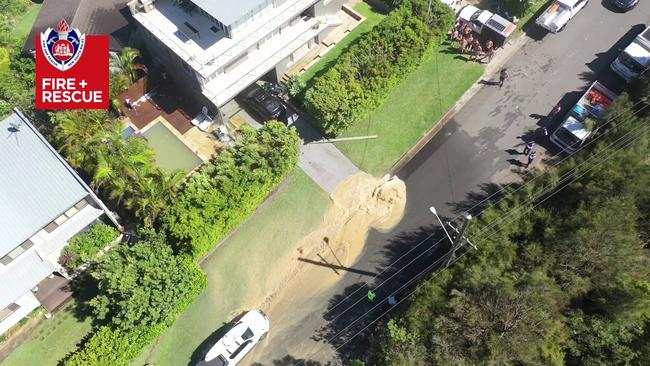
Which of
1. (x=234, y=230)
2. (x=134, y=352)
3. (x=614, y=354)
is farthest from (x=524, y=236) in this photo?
(x=134, y=352)

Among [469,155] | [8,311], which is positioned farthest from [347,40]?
[8,311]

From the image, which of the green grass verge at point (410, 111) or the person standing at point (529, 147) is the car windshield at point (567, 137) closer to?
the person standing at point (529, 147)

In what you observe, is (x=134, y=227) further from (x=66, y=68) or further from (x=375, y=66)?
(x=375, y=66)

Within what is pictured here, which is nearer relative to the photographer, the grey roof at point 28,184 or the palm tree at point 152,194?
the grey roof at point 28,184

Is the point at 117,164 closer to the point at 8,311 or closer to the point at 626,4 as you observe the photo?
A: the point at 8,311

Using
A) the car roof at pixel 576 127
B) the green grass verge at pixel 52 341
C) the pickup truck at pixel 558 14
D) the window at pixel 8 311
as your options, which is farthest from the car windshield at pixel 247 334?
the pickup truck at pixel 558 14
